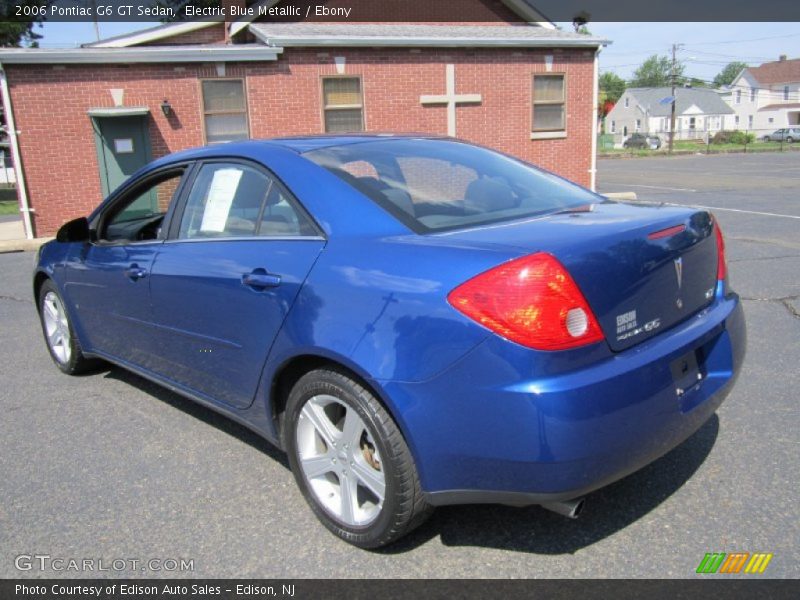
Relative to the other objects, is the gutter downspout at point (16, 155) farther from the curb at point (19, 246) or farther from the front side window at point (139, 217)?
the front side window at point (139, 217)

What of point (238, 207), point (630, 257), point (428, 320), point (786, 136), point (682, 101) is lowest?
point (786, 136)

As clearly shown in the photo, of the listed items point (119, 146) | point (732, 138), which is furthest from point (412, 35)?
point (732, 138)

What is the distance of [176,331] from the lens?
3400 mm

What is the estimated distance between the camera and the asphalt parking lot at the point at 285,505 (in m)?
2.55

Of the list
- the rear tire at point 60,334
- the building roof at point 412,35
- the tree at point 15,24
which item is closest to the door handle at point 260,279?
the rear tire at point 60,334

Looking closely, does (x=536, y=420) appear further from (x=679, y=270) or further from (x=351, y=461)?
(x=679, y=270)

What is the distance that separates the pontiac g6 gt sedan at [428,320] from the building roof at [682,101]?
86.9 metres

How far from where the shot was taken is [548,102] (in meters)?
15.8

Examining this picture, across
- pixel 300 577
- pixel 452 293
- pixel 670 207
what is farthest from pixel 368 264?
pixel 670 207

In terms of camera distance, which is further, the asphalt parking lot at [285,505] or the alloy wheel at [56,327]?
the alloy wheel at [56,327]

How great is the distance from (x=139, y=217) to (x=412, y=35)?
11.2 meters

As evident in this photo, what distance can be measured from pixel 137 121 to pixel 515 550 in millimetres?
12646

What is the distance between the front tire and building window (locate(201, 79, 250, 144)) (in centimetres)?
1165

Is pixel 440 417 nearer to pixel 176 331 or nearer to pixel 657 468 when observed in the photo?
pixel 657 468
